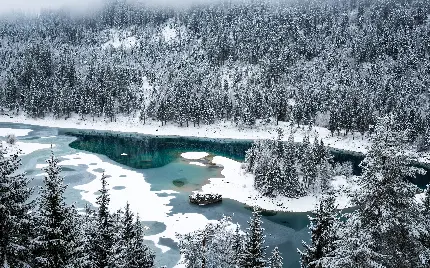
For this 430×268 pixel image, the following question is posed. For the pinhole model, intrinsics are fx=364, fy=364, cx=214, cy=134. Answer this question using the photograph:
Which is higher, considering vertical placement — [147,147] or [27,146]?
[27,146]

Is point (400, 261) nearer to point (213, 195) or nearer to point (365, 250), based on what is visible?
point (365, 250)

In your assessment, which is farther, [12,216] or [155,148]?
[155,148]

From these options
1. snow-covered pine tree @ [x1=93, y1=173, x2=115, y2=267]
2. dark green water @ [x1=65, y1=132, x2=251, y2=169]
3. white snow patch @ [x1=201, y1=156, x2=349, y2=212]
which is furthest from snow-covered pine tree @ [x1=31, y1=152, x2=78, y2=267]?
dark green water @ [x1=65, y1=132, x2=251, y2=169]

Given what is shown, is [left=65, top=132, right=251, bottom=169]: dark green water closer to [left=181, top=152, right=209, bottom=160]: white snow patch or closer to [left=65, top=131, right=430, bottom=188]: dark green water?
[left=65, top=131, right=430, bottom=188]: dark green water

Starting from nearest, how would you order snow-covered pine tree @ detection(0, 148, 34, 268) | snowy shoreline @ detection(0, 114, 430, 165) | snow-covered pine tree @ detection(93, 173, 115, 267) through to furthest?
snow-covered pine tree @ detection(0, 148, 34, 268), snow-covered pine tree @ detection(93, 173, 115, 267), snowy shoreline @ detection(0, 114, 430, 165)

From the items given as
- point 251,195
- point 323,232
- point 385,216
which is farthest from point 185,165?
point 385,216

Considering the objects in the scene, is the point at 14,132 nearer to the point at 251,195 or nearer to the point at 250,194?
the point at 250,194
